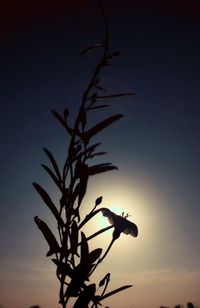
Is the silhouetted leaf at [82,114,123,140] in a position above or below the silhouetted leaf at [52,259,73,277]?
above

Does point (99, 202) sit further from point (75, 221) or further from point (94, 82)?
point (94, 82)

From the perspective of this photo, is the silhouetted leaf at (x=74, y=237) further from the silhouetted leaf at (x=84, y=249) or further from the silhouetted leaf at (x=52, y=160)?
the silhouetted leaf at (x=52, y=160)

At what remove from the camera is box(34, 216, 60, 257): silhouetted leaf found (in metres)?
1.98

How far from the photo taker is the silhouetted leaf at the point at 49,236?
1.98 meters

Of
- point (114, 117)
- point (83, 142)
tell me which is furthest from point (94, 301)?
point (114, 117)

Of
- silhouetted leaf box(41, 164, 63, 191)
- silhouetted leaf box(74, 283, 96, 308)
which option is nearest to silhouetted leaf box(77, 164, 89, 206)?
silhouetted leaf box(41, 164, 63, 191)

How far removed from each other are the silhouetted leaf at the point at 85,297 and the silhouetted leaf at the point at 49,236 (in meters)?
0.27

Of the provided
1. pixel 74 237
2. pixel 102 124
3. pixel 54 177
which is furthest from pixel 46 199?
pixel 102 124

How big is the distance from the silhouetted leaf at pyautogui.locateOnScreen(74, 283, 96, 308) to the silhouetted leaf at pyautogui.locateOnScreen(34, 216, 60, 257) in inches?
10.7

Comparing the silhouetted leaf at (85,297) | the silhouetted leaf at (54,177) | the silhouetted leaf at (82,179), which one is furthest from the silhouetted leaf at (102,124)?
the silhouetted leaf at (85,297)

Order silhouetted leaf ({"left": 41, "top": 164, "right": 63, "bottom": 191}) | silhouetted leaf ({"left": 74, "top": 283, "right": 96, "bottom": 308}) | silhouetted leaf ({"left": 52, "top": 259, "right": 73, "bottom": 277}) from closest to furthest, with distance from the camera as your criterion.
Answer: silhouetted leaf ({"left": 52, "top": 259, "right": 73, "bottom": 277}) < silhouetted leaf ({"left": 74, "top": 283, "right": 96, "bottom": 308}) < silhouetted leaf ({"left": 41, "top": 164, "right": 63, "bottom": 191})

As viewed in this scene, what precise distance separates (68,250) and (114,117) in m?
0.81

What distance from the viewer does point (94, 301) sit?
1954mm

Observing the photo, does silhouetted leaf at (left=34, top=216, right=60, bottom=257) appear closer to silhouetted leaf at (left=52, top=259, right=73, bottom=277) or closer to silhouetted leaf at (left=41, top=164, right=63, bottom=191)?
silhouetted leaf at (left=52, top=259, right=73, bottom=277)
